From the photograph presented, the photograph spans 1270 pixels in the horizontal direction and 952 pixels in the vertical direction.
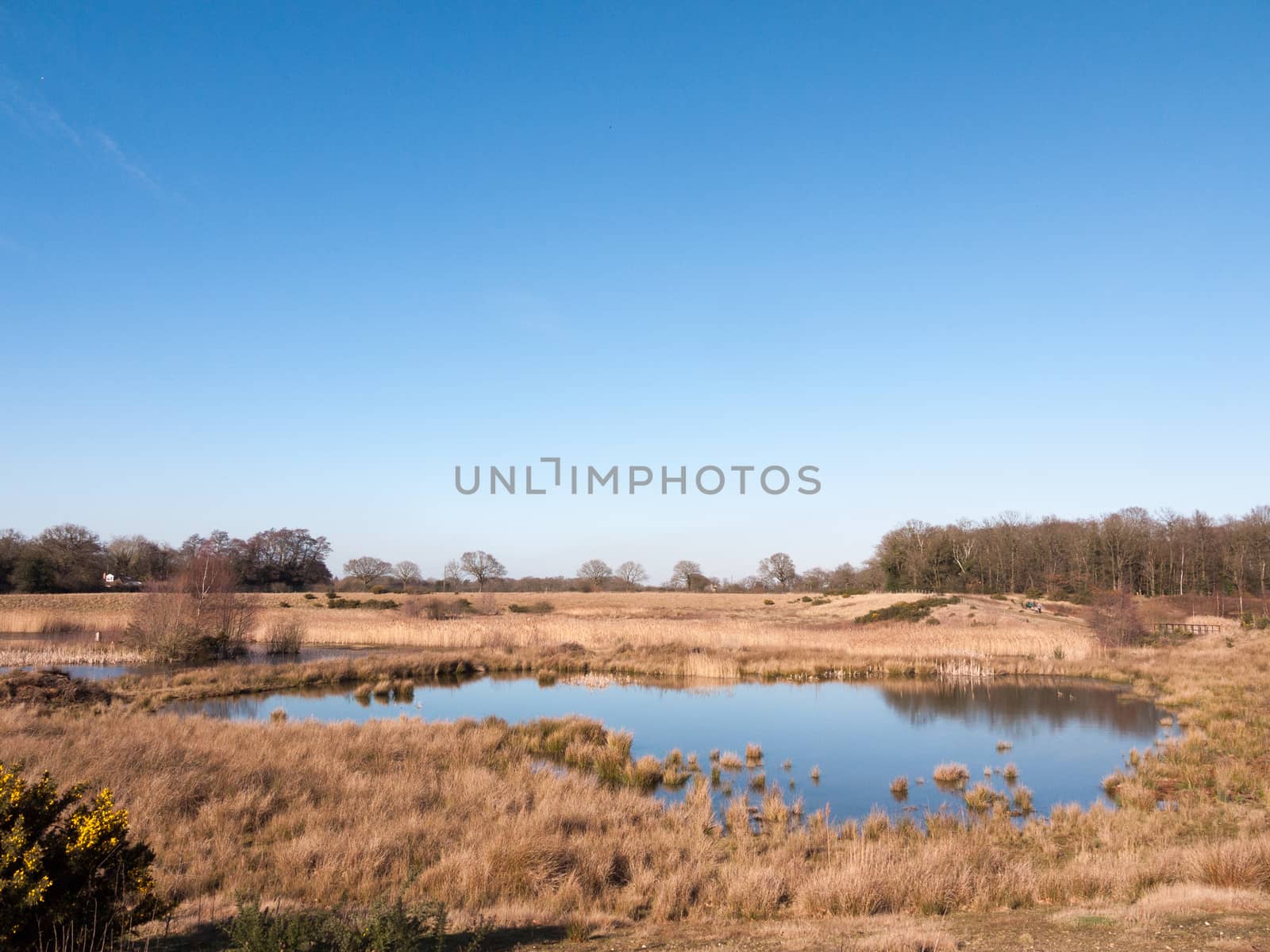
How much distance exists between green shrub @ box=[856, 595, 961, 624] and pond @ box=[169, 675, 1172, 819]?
19641 millimetres

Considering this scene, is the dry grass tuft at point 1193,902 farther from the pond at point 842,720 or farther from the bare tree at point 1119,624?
the bare tree at point 1119,624

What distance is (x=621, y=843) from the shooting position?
10.4m

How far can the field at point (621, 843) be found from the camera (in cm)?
727

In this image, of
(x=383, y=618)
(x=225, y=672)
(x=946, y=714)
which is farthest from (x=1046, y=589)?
(x=225, y=672)

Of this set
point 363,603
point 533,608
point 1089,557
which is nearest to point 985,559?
point 1089,557

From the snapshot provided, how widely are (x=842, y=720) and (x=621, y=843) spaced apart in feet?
45.5

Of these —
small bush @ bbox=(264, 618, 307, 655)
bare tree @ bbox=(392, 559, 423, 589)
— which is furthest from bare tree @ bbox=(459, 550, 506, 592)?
small bush @ bbox=(264, 618, 307, 655)

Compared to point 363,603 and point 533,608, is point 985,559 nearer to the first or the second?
point 533,608

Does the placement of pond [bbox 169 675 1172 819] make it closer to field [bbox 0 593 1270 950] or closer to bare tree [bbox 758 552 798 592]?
field [bbox 0 593 1270 950]

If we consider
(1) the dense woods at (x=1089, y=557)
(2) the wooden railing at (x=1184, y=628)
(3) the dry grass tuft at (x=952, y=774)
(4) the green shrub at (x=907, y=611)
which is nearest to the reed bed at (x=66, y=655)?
(3) the dry grass tuft at (x=952, y=774)

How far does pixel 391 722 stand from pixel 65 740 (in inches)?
261

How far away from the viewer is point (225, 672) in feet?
89.1

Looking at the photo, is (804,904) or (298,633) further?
(298,633)

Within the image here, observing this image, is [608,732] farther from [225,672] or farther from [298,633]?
[298,633]
